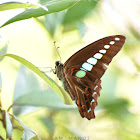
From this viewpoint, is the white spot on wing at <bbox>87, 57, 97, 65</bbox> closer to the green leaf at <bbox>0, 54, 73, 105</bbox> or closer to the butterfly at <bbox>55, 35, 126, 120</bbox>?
the butterfly at <bbox>55, 35, 126, 120</bbox>

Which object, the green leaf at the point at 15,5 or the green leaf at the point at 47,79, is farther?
the green leaf at the point at 47,79

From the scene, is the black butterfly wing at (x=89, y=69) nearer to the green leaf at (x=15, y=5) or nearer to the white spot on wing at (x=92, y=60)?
the white spot on wing at (x=92, y=60)

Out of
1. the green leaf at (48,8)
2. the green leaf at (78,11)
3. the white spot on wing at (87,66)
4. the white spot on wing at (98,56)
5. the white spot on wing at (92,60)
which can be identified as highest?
the green leaf at (48,8)

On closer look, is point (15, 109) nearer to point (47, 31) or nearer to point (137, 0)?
point (47, 31)

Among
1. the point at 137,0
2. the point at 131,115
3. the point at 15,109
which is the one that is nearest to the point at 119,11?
the point at 137,0

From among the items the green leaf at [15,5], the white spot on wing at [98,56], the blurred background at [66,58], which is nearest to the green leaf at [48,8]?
the green leaf at [15,5]

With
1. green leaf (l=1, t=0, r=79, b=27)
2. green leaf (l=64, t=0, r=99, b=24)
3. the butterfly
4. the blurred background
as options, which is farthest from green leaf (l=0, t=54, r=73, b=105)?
green leaf (l=64, t=0, r=99, b=24)

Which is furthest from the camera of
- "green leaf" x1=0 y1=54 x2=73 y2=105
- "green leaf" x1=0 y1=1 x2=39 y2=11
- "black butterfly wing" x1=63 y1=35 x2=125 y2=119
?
"black butterfly wing" x1=63 y1=35 x2=125 y2=119
